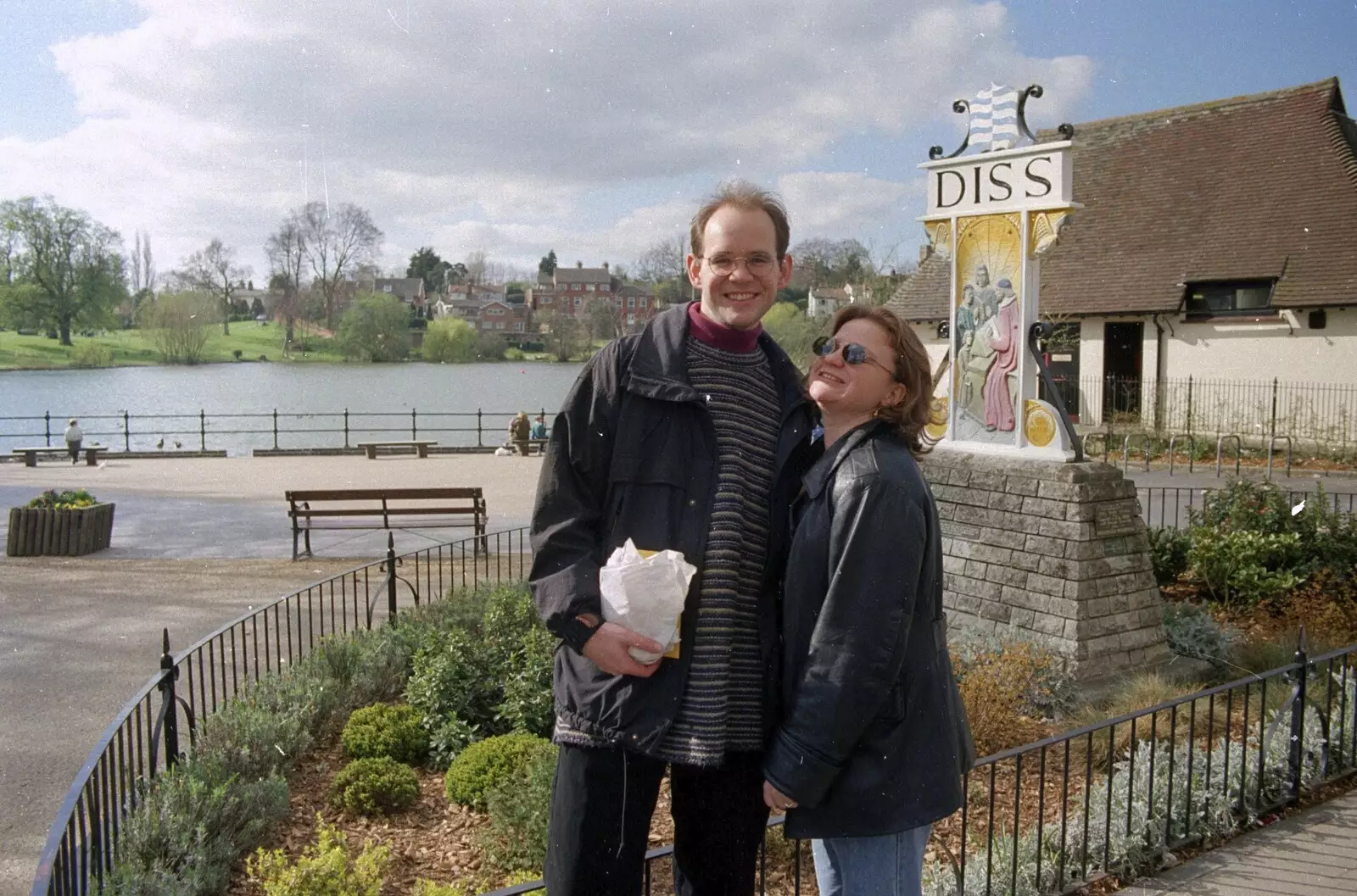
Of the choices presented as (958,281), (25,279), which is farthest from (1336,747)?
(25,279)

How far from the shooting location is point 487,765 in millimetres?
5098

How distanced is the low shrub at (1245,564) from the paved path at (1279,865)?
3920 millimetres

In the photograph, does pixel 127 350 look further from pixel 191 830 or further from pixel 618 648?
pixel 618 648

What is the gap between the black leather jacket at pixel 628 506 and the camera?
87.4 inches

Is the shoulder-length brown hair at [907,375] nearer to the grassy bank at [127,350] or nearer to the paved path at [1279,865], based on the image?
the paved path at [1279,865]

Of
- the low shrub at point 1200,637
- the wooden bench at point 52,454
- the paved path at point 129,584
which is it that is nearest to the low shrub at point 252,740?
the paved path at point 129,584

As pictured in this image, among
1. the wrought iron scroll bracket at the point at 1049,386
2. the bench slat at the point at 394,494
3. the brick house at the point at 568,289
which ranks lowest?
the bench slat at the point at 394,494

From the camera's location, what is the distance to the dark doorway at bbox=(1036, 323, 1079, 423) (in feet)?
86.3

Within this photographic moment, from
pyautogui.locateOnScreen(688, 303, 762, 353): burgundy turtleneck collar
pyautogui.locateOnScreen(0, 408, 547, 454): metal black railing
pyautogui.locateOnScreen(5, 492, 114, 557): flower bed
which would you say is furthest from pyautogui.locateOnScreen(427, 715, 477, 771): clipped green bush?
pyautogui.locateOnScreen(0, 408, 547, 454): metal black railing

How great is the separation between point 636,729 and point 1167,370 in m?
25.5

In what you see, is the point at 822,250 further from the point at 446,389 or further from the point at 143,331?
the point at 143,331

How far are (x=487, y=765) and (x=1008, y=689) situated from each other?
2.93 m

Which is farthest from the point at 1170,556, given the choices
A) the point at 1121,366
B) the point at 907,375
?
the point at 1121,366

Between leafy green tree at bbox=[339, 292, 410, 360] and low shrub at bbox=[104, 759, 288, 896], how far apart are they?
143ft
